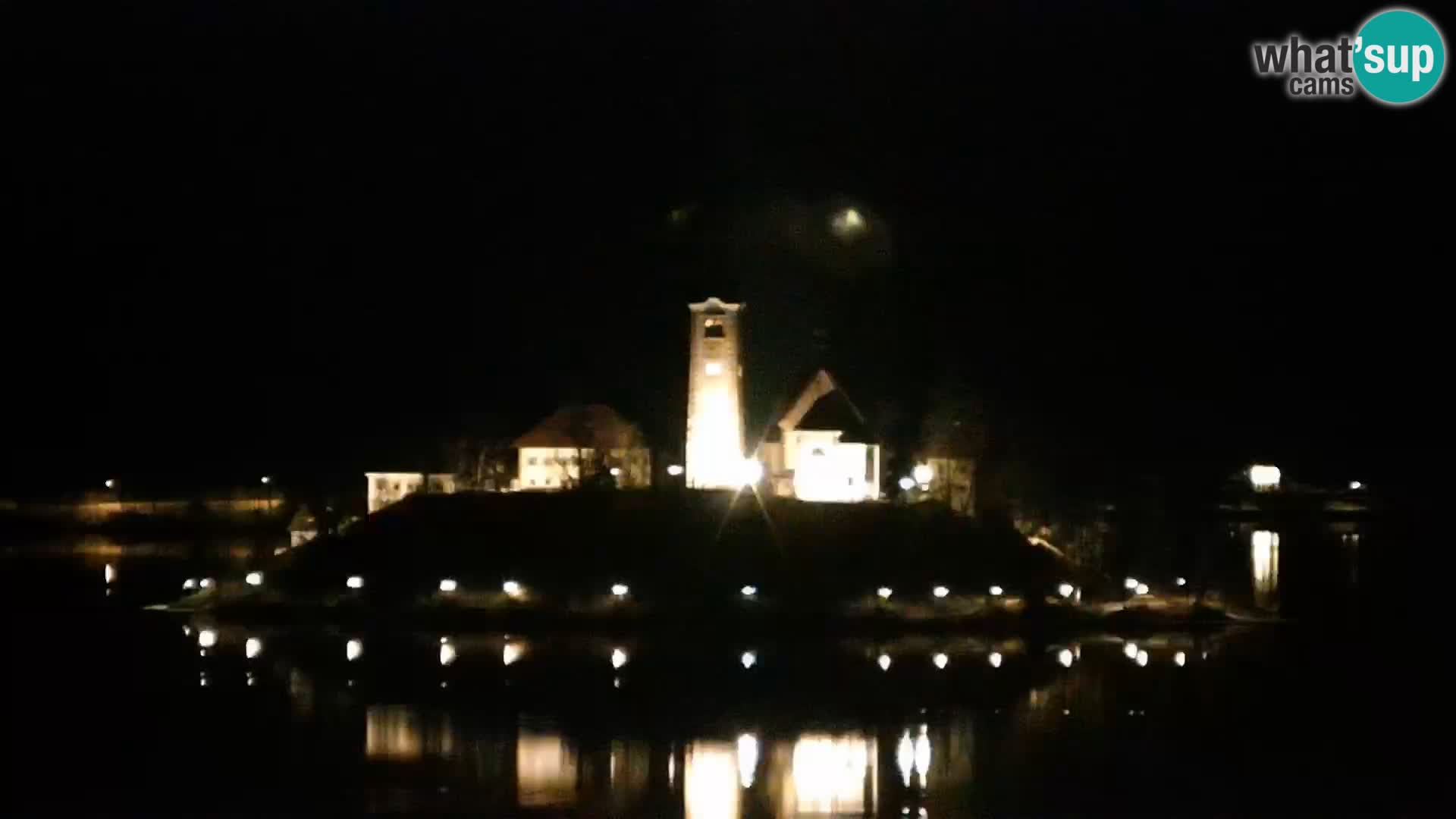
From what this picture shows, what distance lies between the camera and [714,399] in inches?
1554

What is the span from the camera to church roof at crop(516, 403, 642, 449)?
42.3 meters

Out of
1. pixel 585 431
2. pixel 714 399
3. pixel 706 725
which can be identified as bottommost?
pixel 706 725

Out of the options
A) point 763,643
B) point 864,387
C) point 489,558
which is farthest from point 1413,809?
point 864,387

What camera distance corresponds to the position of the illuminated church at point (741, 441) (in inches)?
1551

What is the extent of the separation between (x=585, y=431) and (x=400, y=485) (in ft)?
14.2

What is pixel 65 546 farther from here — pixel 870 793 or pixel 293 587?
Result: pixel 870 793

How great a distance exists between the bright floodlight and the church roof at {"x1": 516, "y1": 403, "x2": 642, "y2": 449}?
41.2 meters

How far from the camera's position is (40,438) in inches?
3039

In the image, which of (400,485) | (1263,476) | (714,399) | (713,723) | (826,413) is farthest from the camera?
(1263,476)

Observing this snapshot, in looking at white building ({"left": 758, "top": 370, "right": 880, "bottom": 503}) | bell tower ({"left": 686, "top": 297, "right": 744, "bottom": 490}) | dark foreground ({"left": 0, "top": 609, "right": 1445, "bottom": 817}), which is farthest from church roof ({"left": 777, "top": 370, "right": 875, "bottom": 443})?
dark foreground ({"left": 0, "top": 609, "right": 1445, "bottom": 817})

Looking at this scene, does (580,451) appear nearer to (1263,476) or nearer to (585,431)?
(585,431)

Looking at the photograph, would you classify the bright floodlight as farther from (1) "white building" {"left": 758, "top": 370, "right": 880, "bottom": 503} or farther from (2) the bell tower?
(2) the bell tower

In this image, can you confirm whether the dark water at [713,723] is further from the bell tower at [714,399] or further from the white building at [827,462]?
the white building at [827,462]

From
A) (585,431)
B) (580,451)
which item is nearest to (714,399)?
(580,451)
